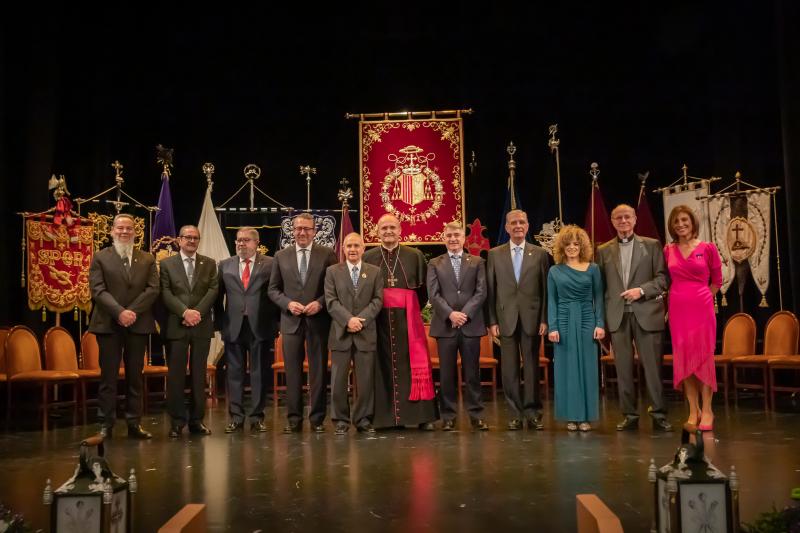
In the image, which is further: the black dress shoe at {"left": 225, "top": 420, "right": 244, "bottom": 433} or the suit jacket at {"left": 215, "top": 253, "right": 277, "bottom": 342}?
the suit jacket at {"left": 215, "top": 253, "right": 277, "bottom": 342}

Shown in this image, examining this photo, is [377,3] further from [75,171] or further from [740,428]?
[740,428]

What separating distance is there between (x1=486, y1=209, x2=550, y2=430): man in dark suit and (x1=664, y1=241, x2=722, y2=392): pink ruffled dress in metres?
0.91

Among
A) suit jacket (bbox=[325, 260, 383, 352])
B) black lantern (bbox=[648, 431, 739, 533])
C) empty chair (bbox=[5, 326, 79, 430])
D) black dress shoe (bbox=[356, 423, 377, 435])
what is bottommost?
black dress shoe (bbox=[356, 423, 377, 435])

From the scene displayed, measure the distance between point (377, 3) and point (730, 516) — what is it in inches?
305

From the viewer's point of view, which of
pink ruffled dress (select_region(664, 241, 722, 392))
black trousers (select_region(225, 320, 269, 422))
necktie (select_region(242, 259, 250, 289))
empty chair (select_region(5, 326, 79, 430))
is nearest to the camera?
pink ruffled dress (select_region(664, 241, 722, 392))

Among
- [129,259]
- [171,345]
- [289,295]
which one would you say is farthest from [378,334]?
[129,259]

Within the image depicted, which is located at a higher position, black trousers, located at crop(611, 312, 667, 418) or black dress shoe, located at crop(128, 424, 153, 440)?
black trousers, located at crop(611, 312, 667, 418)

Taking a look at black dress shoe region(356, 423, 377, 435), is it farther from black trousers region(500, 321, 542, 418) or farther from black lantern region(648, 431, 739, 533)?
black lantern region(648, 431, 739, 533)

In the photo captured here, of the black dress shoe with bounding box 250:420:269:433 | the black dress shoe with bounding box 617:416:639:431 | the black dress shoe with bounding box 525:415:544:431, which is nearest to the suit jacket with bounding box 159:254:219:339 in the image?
the black dress shoe with bounding box 250:420:269:433

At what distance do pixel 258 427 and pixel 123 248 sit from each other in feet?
5.41

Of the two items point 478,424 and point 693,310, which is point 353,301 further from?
point 693,310

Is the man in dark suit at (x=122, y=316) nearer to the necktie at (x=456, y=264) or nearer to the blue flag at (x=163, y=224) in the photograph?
the necktie at (x=456, y=264)

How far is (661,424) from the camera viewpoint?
5133mm

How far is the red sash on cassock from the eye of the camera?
5434 millimetres
